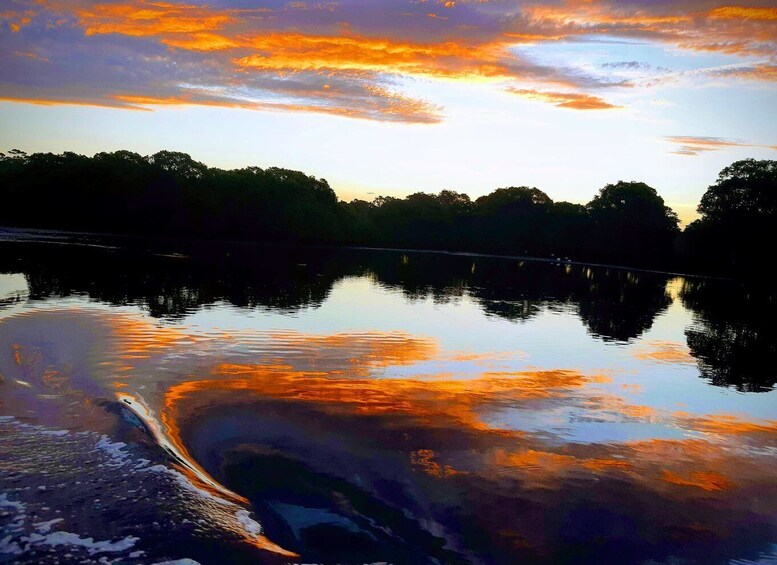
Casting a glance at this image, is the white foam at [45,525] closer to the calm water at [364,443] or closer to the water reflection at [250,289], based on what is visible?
the calm water at [364,443]

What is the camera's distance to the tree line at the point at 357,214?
11231cm

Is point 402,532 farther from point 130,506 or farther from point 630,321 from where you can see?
point 630,321

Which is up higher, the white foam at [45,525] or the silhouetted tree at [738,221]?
the silhouetted tree at [738,221]

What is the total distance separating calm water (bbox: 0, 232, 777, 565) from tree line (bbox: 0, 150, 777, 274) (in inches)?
3838

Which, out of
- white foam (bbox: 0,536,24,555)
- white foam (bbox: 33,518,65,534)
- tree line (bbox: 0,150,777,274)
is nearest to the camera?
white foam (bbox: 0,536,24,555)

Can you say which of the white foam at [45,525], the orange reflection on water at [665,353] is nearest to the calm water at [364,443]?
the white foam at [45,525]

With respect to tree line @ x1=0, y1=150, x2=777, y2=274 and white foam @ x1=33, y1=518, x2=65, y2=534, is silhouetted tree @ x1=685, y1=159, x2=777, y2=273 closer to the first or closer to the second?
tree line @ x1=0, y1=150, x2=777, y2=274

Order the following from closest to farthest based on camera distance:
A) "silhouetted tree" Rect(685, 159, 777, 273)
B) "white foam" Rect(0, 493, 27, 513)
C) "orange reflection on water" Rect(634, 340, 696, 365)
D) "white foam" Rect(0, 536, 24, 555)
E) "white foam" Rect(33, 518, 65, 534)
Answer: "white foam" Rect(0, 536, 24, 555), "white foam" Rect(33, 518, 65, 534), "white foam" Rect(0, 493, 27, 513), "orange reflection on water" Rect(634, 340, 696, 365), "silhouetted tree" Rect(685, 159, 777, 273)

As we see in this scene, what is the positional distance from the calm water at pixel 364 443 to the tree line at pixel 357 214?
97485mm

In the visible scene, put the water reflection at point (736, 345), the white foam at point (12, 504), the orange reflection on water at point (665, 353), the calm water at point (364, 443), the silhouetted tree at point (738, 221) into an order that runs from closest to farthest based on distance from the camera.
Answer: the white foam at point (12, 504), the calm water at point (364, 443), the water reflection at point (736, 345), the orange reflection on water at point (665, 353), the silhouetted tree at point (738, 221)

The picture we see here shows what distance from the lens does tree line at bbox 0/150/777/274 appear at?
112 meters

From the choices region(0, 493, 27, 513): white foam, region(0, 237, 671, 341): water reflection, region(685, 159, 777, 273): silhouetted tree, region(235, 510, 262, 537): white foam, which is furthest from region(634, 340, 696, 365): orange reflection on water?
region(685, 159, 777, 273): silhouetted tree

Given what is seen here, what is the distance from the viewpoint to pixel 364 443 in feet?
39.9

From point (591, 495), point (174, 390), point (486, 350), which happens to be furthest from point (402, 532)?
point (486, 350)
